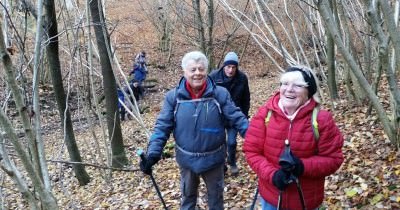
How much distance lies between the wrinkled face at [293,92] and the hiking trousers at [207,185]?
4.45 ft

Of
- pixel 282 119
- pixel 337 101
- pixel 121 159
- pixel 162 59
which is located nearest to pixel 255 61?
pixel 162 59

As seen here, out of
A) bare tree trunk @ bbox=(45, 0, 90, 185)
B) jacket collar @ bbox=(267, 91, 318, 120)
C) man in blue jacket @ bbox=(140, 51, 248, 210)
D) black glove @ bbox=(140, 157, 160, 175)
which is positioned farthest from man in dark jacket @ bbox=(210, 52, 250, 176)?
jacket collar @ bbox=(267, 91, 318, 120)

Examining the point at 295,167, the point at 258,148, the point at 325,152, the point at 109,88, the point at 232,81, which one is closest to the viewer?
the point at 295,167

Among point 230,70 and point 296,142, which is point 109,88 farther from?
point 296,142

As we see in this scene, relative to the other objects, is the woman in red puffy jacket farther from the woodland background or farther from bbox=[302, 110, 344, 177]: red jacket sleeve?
the woodland background

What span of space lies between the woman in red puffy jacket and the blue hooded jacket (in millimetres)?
803

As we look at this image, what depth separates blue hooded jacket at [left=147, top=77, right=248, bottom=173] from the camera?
3.58m

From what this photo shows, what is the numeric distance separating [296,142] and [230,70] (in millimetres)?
3093

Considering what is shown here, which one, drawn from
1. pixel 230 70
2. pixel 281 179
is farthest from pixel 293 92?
pixel 230 70

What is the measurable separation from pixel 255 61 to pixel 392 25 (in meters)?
20.5

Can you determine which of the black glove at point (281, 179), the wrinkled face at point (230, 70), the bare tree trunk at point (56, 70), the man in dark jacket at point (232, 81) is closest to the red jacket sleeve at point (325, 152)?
the black glove at point (281, 179)

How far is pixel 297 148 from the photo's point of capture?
8.70 ft

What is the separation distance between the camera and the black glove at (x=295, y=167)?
8.23 ft

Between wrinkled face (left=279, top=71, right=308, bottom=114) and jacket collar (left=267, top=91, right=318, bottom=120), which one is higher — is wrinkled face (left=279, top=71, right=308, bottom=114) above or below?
above
